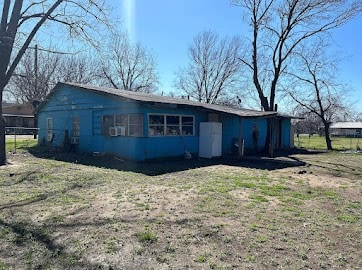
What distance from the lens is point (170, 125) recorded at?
1457 cm

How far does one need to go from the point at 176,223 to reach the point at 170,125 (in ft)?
31.7

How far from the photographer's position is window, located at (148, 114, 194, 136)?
1376 centimetres

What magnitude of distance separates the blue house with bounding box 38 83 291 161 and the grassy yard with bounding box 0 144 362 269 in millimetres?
4606

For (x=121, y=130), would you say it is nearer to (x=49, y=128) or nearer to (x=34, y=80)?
(x=49, y=128)

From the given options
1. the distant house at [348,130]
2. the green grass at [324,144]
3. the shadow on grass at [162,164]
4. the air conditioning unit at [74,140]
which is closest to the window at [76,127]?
the air conditioning unit at [74,140]

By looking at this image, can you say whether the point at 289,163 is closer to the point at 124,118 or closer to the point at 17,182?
the point at 124,118

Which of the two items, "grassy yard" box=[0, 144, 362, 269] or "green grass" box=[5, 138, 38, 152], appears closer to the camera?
"grassy yard" box=[0, 144, 362, 269]

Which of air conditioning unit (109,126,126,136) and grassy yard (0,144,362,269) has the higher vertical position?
air conditioning unit (109,126,126,136)

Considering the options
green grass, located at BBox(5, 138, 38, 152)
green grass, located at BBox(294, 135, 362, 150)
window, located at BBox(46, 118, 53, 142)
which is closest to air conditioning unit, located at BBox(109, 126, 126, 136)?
green grass, located at BBox(5, 138, 38, 152)

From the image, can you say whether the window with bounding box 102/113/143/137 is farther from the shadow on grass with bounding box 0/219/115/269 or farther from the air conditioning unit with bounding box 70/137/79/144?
the shadow on grass with bounding box 0/219/115/269

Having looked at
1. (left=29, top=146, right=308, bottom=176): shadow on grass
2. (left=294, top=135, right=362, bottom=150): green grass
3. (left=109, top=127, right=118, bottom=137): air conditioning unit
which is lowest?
(left=29, top=146, right=308, bottom=176): shadow on grass

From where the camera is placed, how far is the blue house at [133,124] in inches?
533

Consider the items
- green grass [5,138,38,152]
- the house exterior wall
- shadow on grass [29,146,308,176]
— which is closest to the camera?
shadow on grass [29,146,308,176]

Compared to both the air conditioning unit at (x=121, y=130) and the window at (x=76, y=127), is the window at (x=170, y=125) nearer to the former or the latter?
the air conditioning unit at (x=121, y=130)
